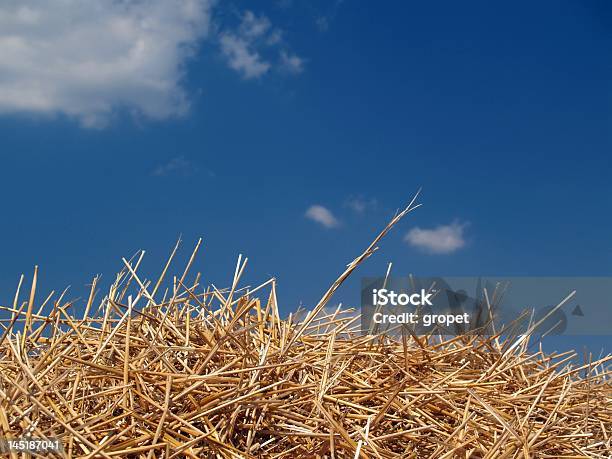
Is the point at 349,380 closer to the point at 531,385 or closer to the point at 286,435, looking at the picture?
the point at 286,435

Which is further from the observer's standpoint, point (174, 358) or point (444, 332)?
point (444, 332)

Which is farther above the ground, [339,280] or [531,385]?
[339,280]

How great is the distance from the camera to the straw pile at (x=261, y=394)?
4.60 feet

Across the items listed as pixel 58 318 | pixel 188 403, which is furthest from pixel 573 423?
pixel 58 318

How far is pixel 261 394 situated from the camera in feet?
4.83

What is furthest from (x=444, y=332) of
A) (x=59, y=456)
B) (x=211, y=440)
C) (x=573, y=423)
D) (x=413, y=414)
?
(x=59, y=456)

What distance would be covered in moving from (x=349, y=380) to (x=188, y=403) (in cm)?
43

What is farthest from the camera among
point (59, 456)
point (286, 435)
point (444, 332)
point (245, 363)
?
point (444, 332)

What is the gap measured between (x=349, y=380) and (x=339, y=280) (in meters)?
0.26

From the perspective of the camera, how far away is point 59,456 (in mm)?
1308

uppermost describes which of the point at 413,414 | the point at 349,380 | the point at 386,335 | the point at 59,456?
the point at 386,335

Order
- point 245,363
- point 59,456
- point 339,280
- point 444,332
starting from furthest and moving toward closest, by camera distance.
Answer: point 444,332
point 339,280
point 245,363
point 59,456

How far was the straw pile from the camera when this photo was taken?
55.2 inches

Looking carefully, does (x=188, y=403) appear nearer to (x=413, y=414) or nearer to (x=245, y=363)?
(x=245, y=363)
